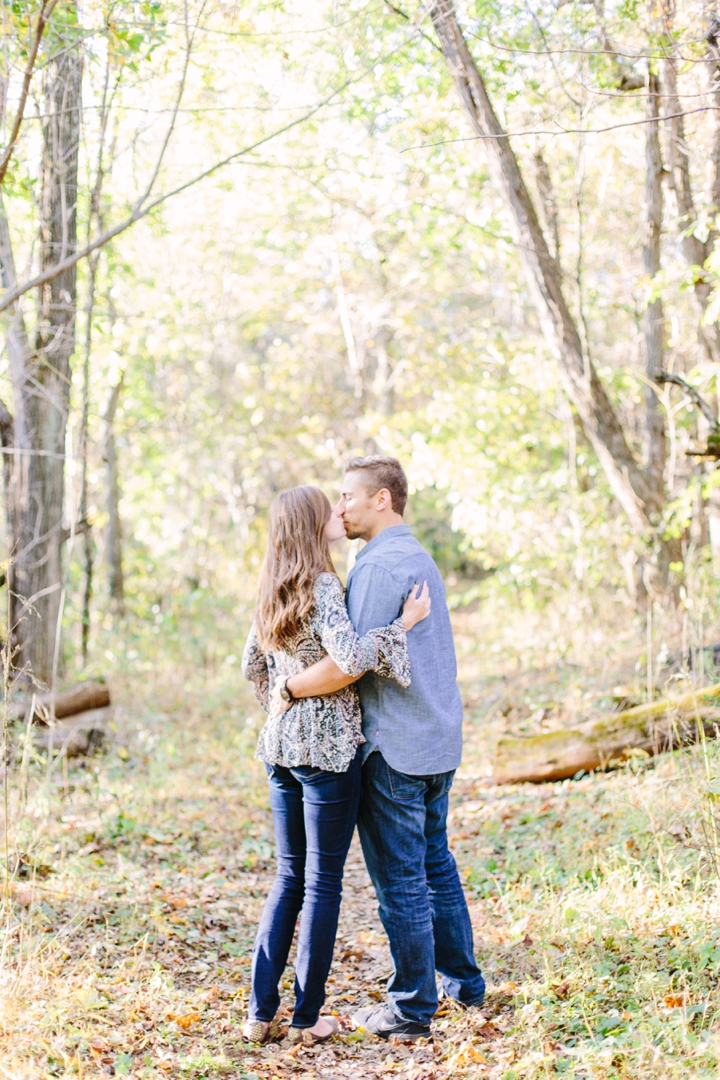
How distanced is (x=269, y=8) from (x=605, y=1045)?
209 inches

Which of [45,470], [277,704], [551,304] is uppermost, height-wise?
[551,304]

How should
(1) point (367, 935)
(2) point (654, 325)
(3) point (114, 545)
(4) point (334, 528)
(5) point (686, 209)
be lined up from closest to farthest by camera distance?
(4) point (334, 528)
(1) point (367, 935)
(5) point (686, 209)
(2) point (654, 325)
(3) point (114, 545)

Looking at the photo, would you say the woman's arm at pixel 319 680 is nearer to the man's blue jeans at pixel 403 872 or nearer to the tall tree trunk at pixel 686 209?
the man's blue jeans at pixel 403 872

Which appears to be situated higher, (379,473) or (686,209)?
(686,209)

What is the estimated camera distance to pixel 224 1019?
3.14 m

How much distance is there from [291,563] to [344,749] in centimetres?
65

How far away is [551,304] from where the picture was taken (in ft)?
22.7

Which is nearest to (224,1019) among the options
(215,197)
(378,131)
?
(378,131)

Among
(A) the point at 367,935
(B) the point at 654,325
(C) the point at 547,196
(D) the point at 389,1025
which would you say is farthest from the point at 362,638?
(C) the point at 547,196

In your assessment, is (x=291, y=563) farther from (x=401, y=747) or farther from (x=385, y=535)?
(x=401, y=747)

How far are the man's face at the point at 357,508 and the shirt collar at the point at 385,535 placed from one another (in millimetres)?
55

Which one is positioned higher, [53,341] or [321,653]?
[53,341]

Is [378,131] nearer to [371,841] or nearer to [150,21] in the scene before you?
[150,21]

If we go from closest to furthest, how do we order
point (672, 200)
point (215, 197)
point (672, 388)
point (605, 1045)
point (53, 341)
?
point (605, 1045) → point (53, 341) → point (672, 200) → point (672, 388) → point (215, 197)
